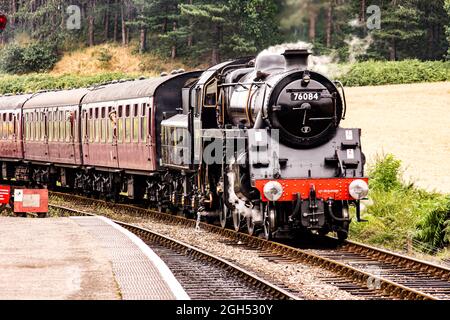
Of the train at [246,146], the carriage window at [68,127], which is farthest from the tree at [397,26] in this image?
the carriage window at [68,127]

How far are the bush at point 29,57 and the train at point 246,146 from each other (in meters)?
43.9

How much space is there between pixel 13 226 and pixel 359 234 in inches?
289

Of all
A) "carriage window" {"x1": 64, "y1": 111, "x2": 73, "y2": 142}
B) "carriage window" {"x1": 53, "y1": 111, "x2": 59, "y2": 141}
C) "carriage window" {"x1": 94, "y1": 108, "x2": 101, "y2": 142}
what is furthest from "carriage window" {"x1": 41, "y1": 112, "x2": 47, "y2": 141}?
"carriage window" {"x1": 94, "y1": 108, "x2": 101, "y2": 142}

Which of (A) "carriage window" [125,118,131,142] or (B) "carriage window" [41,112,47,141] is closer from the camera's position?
(A) "carriage window" [125,118,131,142]

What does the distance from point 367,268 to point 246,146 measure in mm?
3610

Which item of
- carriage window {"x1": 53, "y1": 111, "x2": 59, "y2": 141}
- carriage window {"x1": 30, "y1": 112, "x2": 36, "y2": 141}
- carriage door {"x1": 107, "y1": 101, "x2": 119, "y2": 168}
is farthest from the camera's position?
carriage window {"x1": 30, "y1": 112, "x2": 36, "y2": 141}

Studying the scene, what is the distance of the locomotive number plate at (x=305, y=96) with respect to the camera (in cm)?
1691

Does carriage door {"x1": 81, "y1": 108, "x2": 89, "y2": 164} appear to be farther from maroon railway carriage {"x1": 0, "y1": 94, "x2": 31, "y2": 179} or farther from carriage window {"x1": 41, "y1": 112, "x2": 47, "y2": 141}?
maroon railway carriage {"x1": 0, "y1": 94, "x2": 31, "y2": 179}

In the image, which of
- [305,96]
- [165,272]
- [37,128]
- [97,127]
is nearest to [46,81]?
[37,128]

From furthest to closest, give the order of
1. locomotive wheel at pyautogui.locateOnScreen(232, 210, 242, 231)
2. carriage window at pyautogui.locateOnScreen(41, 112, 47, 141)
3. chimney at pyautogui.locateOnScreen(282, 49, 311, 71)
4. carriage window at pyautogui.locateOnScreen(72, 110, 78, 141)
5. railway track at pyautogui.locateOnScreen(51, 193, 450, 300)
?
carriage window at pyautogui.locateOnScreen(41, 112, 47, 141), carriage window at pyautogui.locateOnScreen(72, 110, 78, 141), locomotive wheel at pyautogui.locateOnScreen(232, 210, 242, 231), chimney at pyautogui.locateOnScreen(282, 49, 311, 71), railway track at pyautogui.locateOnScreen(51, 193, 450, 300)

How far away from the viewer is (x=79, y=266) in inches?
520

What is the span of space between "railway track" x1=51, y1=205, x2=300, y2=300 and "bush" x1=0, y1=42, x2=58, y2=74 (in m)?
54.3

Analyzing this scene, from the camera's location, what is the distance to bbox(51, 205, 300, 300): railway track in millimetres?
12145
